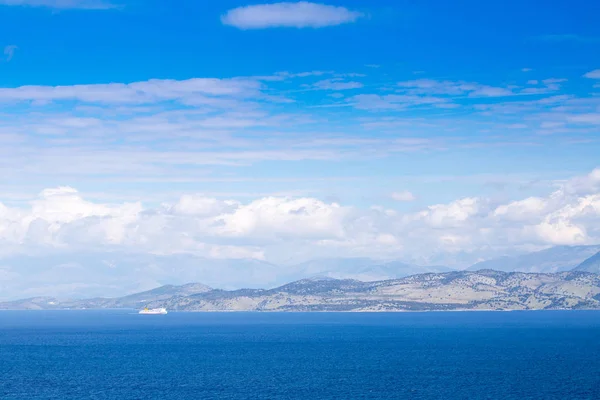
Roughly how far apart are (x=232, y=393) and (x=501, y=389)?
222 feet

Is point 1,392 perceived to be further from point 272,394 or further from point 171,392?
point 272,394

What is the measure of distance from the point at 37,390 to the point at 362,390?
81825 mm

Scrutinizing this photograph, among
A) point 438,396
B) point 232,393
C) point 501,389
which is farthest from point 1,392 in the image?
point 501,389

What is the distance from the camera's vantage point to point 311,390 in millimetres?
197750

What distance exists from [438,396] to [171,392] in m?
65.4

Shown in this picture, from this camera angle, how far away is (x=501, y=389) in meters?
198

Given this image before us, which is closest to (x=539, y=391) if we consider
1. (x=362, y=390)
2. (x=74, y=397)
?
(x=362, y=390)

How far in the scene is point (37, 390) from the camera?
19762 cm

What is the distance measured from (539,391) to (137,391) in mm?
99825

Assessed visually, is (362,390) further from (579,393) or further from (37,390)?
(37,390)

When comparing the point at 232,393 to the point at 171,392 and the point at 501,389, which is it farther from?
the point at 501,389

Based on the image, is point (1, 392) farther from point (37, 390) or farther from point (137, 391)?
point (137, 391)

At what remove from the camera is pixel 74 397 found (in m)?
186

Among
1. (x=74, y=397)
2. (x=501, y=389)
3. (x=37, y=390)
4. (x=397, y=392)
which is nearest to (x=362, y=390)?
(x=397, y=392)
